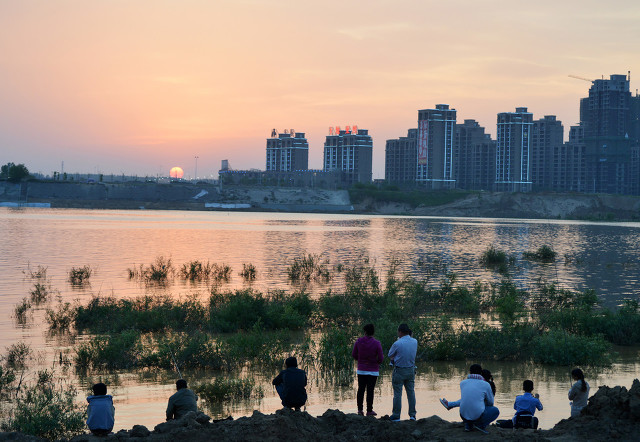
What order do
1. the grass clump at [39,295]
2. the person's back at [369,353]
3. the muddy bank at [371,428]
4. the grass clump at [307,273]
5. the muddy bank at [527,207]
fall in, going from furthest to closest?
the muddy bank at [527,207]
the grass clump at [307,273]
the grass clump at [39,295]
the person's back at [369,353]
the muddy bank at [371,428]

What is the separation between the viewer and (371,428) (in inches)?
372

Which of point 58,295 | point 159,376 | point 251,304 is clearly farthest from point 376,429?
point 58,295

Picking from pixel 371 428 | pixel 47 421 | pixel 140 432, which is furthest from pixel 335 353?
pixel 140 432

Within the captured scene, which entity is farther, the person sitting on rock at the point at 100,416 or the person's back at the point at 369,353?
the person's back at the point at 369,353

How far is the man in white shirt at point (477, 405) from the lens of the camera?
9.63 meters

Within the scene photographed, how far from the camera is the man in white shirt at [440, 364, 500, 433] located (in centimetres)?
963

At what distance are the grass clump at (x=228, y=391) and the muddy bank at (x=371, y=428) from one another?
3722 mm

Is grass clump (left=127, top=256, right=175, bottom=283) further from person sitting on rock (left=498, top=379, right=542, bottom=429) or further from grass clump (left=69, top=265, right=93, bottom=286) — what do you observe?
person sitting on rock (left=498, top=379, right=542, bottom=429)

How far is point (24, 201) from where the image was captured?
507ft

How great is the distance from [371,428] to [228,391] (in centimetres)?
457

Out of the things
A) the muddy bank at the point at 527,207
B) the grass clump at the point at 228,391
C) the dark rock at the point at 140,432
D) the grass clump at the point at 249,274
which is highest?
the muddy bank at the point at 527,207

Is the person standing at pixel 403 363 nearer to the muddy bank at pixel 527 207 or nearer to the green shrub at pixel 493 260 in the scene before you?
the green shrub at pixel 493 260

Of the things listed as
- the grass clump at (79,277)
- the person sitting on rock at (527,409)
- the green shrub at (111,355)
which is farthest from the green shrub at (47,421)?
the grass clump at (79,277)

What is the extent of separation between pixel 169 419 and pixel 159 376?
5.17 meters
